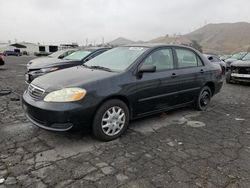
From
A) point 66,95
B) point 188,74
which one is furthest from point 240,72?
point 66,95

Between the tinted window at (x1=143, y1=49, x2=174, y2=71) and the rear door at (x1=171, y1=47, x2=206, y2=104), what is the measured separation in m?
0.20

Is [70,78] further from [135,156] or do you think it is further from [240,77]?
[240,77]

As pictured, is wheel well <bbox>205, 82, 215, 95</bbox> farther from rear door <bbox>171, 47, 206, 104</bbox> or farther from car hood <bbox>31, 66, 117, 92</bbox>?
car hood <bbox>31, 66, 117, 92</bbox>

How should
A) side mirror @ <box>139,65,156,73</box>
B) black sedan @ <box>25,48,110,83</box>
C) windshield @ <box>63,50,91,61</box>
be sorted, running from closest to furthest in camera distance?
side mirror @ <box>139,65,156,73</box> → black sedan @ <box>25,48,110,83</box> → windshield @ <box>63,50,91,61</box>

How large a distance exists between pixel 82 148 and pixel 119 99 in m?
1.00

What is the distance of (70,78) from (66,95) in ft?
1.58

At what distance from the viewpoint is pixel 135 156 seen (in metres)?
3.50

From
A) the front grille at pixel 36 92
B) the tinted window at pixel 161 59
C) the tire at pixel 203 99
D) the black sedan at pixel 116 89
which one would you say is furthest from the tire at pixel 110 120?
the tire at pixel 203 99

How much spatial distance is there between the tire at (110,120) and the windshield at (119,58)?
0.71m

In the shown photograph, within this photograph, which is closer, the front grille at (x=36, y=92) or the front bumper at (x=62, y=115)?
the front bumper at (x=62, y=115)

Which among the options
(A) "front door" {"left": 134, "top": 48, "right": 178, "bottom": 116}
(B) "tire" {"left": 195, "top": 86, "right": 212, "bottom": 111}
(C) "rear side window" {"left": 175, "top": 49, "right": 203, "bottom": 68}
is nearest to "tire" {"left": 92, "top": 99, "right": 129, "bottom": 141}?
(A) "front door" {"left": 134, "top": 48, "right": 178, "bottom": 116}

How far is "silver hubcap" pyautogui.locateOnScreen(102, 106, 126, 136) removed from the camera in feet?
12.8

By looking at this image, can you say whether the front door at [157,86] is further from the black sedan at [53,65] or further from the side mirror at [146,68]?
the black sedan at [53,65]

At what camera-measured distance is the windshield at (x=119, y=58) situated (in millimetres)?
4413
